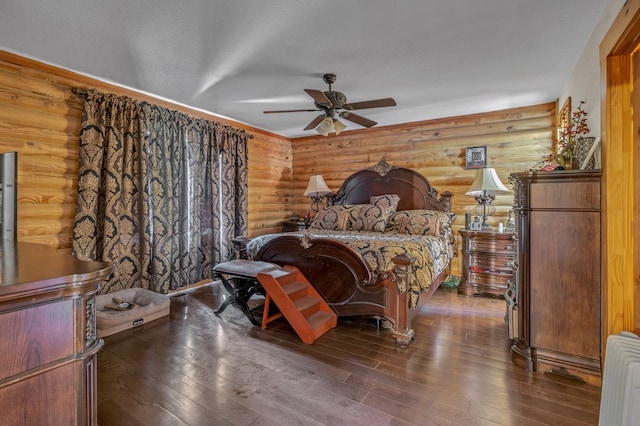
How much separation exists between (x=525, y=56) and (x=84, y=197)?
438 centimetres

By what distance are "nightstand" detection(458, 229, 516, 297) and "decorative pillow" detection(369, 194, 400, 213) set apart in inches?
38.1

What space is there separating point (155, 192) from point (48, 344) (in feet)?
10.5

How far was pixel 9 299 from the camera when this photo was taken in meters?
0.72

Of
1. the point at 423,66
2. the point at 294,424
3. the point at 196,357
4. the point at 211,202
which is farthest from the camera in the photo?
the point at 211,202

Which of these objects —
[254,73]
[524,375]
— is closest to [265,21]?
[254,73]

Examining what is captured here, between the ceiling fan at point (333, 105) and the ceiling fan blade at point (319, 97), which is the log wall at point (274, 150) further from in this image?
the ceiling fan blade at point (319, 97)

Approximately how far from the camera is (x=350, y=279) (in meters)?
2.82

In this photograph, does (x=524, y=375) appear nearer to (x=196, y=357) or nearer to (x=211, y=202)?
(x=196, y=357)

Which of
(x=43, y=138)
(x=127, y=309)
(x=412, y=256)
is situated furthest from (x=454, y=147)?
(x=43, y=138)

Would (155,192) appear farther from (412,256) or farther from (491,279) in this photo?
(491,279)

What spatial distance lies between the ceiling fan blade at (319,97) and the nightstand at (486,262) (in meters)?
2.36

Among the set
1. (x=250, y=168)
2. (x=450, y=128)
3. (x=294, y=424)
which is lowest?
(x=294, y=424)

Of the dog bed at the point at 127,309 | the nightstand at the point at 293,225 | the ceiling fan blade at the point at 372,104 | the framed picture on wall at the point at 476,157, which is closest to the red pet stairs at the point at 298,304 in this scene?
the dog bed at the point at 127,309

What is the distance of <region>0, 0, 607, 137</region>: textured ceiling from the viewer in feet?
6.76
